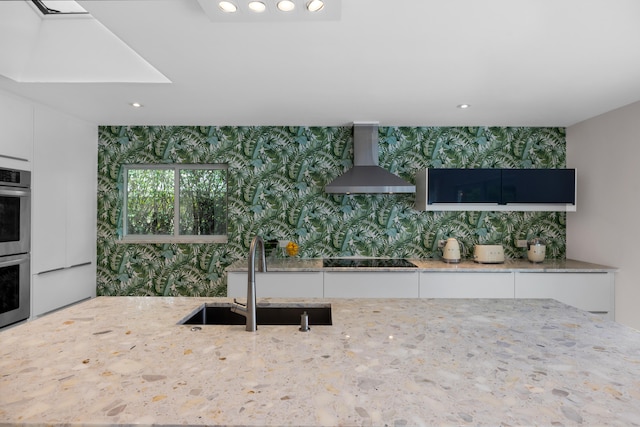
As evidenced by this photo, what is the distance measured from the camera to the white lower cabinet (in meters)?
3.22

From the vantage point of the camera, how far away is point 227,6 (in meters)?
1.64

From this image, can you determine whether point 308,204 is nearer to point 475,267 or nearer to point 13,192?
point 475,267

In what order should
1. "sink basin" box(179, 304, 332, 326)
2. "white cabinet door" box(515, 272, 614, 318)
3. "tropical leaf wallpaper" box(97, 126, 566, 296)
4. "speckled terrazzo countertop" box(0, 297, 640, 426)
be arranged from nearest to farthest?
1. "speckled terrazzo countertop" box(0, 297, 640, 426)
2. "sink basin" box(179, 304, 332, 326)
3. "white cabinet door" box(515, 272, 614, 318)
4. "tropical leaf wallpaper" box(97, 126, 566, 296)

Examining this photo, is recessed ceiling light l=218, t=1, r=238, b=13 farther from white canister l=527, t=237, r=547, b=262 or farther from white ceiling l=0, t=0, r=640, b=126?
white canister l=527, t=237, r=547, b=262

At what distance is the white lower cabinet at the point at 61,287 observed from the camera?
10.6ft

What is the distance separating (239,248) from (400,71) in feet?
8.31

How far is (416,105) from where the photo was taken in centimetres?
326

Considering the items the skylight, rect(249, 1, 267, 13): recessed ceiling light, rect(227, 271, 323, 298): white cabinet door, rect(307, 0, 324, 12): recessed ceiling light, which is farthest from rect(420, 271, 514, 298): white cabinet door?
the skylight

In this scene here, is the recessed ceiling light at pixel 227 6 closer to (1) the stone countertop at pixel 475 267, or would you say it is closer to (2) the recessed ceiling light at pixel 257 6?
(2) the recessed ceiling light at pixel 257 6

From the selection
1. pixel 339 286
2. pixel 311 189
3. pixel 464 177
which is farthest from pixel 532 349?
pixel 311 189

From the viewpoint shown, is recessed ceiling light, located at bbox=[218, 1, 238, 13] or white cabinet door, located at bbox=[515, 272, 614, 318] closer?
recessed ceiling light, located at bbox=[218, 1, 238, 13]

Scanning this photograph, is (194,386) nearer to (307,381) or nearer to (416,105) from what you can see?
(307,381)

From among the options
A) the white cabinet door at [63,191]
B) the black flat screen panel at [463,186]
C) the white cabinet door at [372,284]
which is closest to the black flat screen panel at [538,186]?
the black flat screen panel at [463,186]

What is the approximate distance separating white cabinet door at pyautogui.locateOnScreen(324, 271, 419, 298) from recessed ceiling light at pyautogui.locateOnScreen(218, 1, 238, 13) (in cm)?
241
